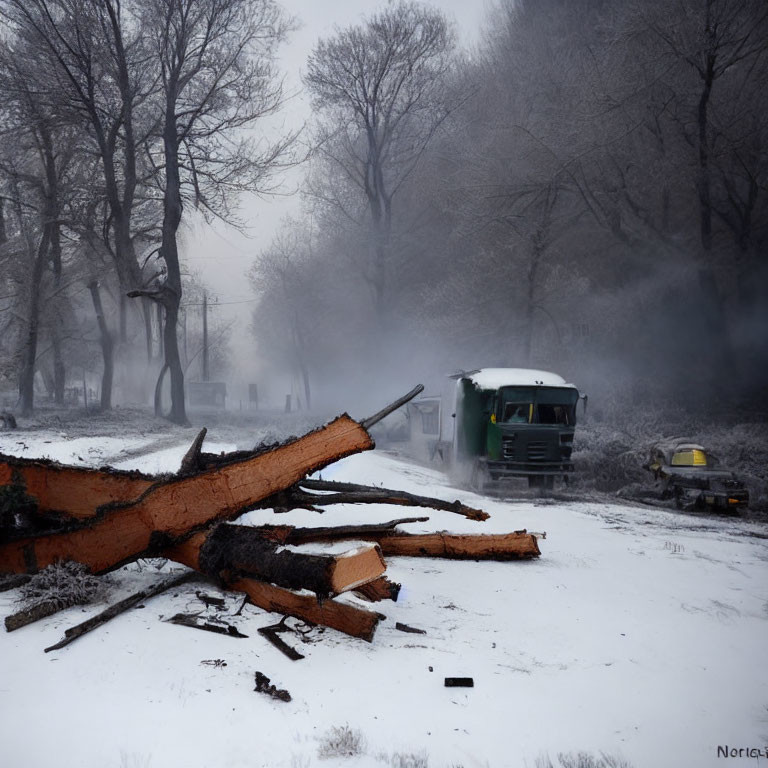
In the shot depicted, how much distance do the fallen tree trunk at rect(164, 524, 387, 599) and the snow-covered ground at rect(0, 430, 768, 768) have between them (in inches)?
12.0

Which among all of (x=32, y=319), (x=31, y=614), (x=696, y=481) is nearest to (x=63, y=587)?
(x=31, y=614)

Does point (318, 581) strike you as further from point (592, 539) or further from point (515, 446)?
point (515, 446)

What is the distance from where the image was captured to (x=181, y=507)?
183 inches

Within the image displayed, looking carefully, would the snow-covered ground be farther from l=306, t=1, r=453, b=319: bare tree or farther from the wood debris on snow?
l=306, t=1, r=453, b=319: bare tree

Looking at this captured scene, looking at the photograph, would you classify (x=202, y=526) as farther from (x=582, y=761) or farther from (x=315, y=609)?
(x=582, y=761)

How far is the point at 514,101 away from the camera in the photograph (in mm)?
28703

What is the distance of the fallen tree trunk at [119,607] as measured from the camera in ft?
12.0

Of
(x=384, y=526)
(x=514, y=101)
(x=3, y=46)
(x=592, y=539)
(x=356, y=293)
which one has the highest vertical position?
(x=514, y=101)

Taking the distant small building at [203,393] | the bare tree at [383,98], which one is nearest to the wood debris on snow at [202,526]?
the bare tree at [383,98]

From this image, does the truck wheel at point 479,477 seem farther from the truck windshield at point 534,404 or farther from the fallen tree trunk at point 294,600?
the fallen tree trunk at point 294,600

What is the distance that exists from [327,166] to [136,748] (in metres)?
41.4

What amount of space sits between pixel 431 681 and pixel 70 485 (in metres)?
3.44

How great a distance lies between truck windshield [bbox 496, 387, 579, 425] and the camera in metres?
13.6

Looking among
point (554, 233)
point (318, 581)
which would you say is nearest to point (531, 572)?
point (318, 581)
